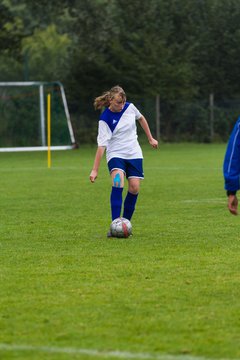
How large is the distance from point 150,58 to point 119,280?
41.8 metres

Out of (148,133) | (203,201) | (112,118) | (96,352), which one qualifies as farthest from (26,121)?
(96,352)

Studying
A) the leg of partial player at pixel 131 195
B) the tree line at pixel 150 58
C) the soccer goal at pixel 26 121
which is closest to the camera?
the leg of partial player at pixel 131 195

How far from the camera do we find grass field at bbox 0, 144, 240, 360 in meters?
6.68

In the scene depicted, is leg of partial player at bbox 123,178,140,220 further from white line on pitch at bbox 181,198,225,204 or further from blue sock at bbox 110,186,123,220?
white line on pitch at bbox 181,198,225,204

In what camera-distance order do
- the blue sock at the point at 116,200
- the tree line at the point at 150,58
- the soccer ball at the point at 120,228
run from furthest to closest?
1. the tree line at the point at 150,58
2. the blue sock at the point at 116,200
3. the soccer ball at the point at 120,228

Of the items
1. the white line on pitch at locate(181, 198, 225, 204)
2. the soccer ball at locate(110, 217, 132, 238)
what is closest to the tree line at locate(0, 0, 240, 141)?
the white line on pitch at locate(181, 198, 225, 204)

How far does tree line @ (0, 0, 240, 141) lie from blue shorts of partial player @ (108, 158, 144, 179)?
109 ft

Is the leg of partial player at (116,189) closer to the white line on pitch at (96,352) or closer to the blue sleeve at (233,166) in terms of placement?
the blue sleeve at (233,166)

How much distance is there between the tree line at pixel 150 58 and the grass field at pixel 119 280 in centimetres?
2974

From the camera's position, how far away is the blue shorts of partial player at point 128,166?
1299 centimetres

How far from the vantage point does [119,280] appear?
30.2ft

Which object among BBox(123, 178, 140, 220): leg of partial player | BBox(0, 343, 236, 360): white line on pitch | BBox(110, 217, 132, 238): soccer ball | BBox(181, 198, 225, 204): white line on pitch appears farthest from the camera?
BBox(181, 198, 225, 204): white line on pitch

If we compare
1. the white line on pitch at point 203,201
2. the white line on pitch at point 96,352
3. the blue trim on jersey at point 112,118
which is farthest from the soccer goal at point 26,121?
the white line on pitch at point 96,352

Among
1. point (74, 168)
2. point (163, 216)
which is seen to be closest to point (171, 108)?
point (74, 168)
